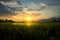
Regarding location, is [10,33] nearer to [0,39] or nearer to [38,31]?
[0,39]

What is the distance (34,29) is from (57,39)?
1.23 metres

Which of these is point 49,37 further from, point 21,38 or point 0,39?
point 0,39

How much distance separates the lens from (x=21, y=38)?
10773 mm

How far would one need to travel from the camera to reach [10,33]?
1087 cm

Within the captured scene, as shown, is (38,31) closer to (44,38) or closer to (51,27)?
(44,38)

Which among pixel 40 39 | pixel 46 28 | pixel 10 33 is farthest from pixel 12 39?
pixel 46 28

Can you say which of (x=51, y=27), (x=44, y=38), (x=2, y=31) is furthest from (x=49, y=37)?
(x=2, y=31)

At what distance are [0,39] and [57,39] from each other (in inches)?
104

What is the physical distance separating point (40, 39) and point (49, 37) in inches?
20.7

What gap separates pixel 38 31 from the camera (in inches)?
432

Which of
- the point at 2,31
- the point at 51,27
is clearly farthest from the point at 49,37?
the point at 2,31

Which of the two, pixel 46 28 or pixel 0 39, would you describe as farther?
pixel 46 28

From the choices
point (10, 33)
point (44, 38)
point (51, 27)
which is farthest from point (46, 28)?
point (10, 33)

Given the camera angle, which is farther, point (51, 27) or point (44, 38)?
point (51, 27)
